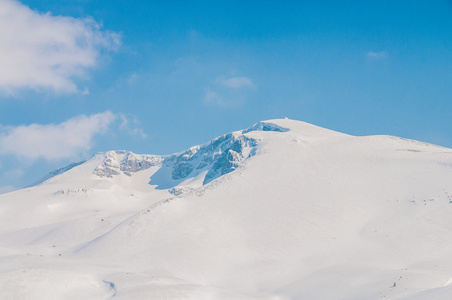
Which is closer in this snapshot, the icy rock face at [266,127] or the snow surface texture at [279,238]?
the snow surface texture at [279,238]

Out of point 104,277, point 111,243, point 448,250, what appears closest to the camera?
point 104,277

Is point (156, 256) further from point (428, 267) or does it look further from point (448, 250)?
point (448, 250)

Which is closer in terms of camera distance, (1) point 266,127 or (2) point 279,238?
(2) point 279,238

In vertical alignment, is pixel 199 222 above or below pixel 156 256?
above

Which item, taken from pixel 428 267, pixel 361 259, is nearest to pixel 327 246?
pixel 361 259

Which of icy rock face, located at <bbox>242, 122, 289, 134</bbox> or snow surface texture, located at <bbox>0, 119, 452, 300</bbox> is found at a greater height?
icy rock face, located at <bbox>242, 122, 289, 134</bbox>

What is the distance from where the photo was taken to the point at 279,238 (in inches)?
2778

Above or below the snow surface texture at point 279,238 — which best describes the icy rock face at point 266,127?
above

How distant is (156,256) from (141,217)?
1684cm

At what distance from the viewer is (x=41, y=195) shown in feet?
490

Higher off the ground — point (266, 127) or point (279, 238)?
point (266, 127)

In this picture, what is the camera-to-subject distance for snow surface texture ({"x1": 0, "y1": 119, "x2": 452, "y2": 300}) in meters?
48.8

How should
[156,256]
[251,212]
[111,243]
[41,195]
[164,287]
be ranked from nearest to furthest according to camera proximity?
[164,287], [156,256], [111,243], [251,212], [41,195]

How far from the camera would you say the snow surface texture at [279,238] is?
160ft
